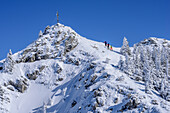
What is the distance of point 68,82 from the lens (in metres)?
72.6

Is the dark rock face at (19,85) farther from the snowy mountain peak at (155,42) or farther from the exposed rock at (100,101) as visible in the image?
the snowy mountain peak at (155,42)

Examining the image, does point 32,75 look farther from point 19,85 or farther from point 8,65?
point 8,65

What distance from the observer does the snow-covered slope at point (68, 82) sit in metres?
52.2

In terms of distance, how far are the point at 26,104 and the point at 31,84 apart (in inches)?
360

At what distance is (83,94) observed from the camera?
58.9 metres

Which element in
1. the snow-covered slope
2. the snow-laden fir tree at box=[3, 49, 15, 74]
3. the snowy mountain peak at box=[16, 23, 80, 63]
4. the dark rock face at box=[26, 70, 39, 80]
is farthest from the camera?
the snowy mountain peak at box=[16, 23, 80, 63]

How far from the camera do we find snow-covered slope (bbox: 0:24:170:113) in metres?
52.2

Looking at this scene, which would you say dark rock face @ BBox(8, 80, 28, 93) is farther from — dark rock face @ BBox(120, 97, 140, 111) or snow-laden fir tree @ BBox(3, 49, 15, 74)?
dark rock face @ BBox(120, 97, 140, 111)

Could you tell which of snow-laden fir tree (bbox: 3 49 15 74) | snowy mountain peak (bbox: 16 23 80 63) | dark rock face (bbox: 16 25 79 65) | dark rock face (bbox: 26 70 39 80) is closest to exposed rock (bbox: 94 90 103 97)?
dark rock face (bbox: 16 25 79 65)

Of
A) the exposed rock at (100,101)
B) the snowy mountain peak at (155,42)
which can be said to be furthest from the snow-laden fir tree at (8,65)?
the snowy mountain peak at (155,42)

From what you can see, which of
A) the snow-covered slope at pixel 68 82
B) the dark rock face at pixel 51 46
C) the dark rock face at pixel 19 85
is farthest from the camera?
the dark rock face at pixel 51 46

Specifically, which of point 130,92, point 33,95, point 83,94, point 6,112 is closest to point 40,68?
point 33,95

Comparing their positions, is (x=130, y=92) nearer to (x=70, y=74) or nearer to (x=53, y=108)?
(x=53, y=108)

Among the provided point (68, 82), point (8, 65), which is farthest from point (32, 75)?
point (68, 82)
